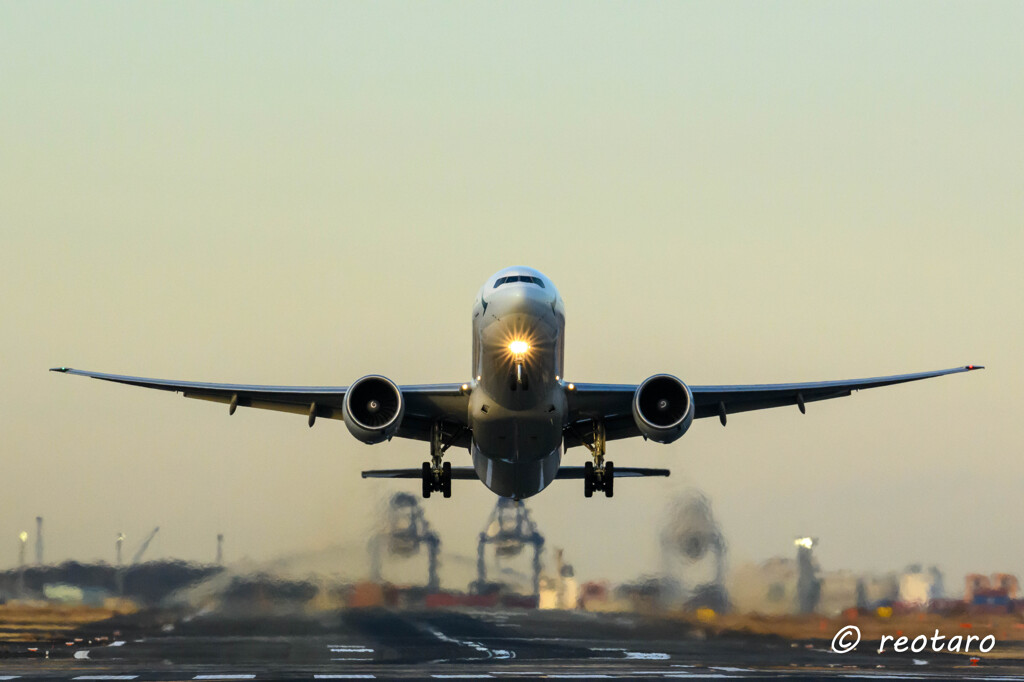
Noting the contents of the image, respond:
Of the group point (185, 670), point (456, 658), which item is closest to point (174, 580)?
point (185, 670)

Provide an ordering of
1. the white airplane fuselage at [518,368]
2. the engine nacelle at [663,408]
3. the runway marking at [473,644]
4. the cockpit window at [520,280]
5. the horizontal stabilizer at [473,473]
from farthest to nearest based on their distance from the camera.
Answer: the runway marking at [473,644] → the horizontal stabilizer at [473,473] → the engine nacelle at [663,408] → the cockpit window at [520,280] → the white airplane fuselage at [518,368]

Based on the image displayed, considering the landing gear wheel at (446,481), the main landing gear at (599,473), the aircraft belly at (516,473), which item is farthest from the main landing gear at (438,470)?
the main landing gear at (599,473)

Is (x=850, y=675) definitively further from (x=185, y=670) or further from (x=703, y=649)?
(x=185, y=670)

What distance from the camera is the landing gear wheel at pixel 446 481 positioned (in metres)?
31.1

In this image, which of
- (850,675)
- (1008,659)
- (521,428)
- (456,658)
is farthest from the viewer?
(1008,659)

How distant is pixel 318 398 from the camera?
30.0m

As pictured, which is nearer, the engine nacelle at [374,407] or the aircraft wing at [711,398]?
the engine nacelle at [374,407]

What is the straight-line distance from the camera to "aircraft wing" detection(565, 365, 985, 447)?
28.5 meters

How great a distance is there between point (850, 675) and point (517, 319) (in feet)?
51.4

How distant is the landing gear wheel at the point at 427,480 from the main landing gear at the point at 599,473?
3.98 meters

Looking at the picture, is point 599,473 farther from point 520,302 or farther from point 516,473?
point 520,302

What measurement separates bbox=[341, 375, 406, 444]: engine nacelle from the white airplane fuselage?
1804 mm

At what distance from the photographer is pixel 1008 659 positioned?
42938mm

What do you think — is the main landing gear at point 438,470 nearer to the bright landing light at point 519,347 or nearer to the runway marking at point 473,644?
the bright landing light at point 519,347
